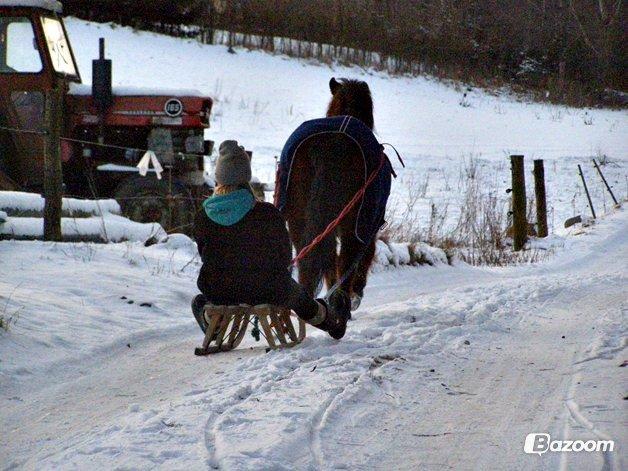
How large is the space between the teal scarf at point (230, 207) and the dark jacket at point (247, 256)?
29 mm

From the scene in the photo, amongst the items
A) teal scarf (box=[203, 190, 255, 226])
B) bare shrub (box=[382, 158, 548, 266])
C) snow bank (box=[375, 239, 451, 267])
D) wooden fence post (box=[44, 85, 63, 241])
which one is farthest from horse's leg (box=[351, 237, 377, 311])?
bare shrub (box=[382, 158, 548, 266])

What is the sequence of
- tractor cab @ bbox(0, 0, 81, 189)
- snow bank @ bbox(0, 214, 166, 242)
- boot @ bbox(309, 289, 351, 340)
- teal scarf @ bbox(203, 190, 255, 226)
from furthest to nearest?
tractor cab @ bbox(0, 0, 81, 189), snow bank @ bbox(0, 214, 166, 242), boot @ bbox(309, 289, 351, 340), teal scarf @ bbox(203, 190, 255, 226)

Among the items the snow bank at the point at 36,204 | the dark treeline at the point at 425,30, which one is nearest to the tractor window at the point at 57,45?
the snow bank at the point at 36,204

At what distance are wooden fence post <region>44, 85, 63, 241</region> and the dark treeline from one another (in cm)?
2311

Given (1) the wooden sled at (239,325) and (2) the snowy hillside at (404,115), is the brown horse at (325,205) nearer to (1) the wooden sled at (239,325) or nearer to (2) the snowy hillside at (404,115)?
(1) the wooden sled at (239,325)

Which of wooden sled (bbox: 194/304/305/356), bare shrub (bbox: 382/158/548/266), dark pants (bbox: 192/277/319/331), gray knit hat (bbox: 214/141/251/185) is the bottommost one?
bare shrub (bbox: 382/158/548/266)

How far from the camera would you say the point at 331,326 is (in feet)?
17.8

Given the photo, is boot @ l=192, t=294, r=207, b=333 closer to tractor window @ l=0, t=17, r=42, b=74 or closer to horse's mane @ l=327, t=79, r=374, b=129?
horse's mane @ l=327, t=79, r=374, b=129

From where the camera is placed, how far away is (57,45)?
11688 millimetres

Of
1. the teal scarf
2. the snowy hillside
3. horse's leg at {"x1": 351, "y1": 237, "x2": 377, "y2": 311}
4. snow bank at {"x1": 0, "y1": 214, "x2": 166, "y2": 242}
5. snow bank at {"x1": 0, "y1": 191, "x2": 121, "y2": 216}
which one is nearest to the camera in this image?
the teal scarf

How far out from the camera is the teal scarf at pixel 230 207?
16.8 ft

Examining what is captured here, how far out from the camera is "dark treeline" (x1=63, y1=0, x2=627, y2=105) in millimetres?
31047

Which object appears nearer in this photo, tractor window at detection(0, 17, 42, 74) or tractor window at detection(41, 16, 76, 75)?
tractor window at detection(0, 17, 42, 74)

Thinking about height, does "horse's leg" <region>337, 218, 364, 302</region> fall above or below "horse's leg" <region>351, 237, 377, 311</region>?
above
